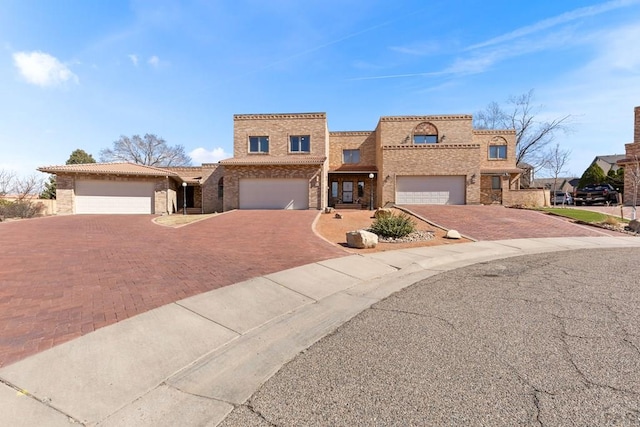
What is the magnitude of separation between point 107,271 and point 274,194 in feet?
59.9

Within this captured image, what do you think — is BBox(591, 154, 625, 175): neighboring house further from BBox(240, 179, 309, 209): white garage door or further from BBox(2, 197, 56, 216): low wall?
BBox(2, 197, 56, 216): low wall

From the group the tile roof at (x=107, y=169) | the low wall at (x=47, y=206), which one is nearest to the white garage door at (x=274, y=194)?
the tile roof at (x=107, y=169)

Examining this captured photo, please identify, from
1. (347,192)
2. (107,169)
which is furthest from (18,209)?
(347,192)

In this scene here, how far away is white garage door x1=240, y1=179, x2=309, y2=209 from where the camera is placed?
24719 mm

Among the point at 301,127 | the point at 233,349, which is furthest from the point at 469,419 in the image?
the point at 301,127

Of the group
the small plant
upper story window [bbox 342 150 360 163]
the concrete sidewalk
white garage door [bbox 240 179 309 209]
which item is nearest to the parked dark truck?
upper story window [bbox 342 150 360 163]

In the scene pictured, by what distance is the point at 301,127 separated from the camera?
27.3 m

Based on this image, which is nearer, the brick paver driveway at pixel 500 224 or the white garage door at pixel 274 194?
the brick paver driveway at pixel 500 224

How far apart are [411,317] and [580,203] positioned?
37999mm

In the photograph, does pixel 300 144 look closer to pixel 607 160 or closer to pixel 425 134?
pixel 425 134

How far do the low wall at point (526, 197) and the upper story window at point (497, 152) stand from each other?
17.4 ft

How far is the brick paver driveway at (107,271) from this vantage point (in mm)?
4254

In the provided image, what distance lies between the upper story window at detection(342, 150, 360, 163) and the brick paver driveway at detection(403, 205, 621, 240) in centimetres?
1113

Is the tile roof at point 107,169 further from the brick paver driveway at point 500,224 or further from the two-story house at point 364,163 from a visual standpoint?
the brick paver driveway at point 500,224
